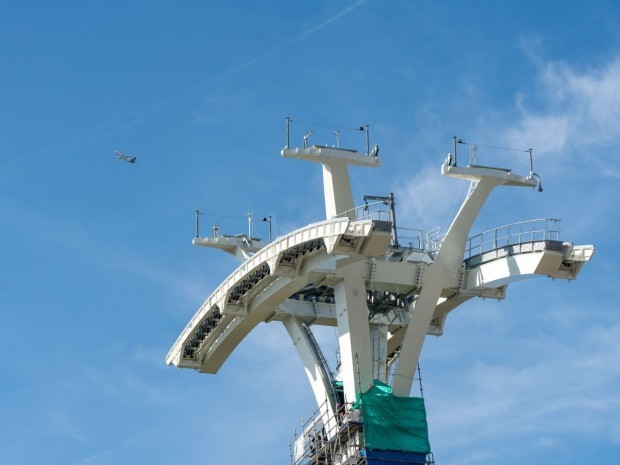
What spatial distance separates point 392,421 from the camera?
7856cm

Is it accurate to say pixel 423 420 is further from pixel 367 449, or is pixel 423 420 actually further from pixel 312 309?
pixel 312 309

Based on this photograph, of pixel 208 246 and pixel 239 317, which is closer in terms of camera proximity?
A: pixel 239 317

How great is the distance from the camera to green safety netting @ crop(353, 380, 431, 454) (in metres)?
78.1

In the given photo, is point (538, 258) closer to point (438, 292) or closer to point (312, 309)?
point (438, 292)

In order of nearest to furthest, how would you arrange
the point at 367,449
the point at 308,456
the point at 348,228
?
the point at 348,228 → the point at 367,449 → the point at 308,456

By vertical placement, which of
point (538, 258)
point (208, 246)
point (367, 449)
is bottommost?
point (367, 449)

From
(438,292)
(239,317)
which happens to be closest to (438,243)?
(438,292)

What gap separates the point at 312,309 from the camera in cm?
8494

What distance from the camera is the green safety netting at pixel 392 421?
3076 inches

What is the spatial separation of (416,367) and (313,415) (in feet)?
19.5

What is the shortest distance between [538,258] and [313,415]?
13188mm

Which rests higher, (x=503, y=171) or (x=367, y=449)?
(x=503, y=171)

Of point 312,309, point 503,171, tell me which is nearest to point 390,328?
point 312,309

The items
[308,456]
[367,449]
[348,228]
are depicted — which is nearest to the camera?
[348,228]
